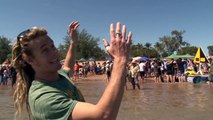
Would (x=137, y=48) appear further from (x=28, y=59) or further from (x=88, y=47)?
(x=28, y=59)

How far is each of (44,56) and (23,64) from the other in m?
→ 0.26

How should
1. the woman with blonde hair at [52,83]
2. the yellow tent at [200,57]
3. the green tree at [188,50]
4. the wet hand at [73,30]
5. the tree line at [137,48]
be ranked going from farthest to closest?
the green tree at [188,50] < the tree line at [137,48] < the yellow tent at [200,57] < the wet hand at [73,30] < the woman with blonde hair at [52,83]

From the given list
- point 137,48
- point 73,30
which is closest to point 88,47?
point 137,48

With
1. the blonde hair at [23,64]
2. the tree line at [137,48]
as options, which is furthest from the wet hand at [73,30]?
the tree line at [137,48]

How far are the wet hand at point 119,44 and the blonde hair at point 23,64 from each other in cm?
66

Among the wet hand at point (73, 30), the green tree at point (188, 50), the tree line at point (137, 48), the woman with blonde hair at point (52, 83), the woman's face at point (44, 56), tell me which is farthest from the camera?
the green tree at point (188, 50)

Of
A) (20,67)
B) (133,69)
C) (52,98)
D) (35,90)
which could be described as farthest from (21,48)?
(133,69)

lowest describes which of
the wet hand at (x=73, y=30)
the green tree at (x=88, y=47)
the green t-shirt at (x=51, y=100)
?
the green t-shirt at (x=51, y=100)

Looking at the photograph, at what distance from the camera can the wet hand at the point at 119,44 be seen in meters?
2.38

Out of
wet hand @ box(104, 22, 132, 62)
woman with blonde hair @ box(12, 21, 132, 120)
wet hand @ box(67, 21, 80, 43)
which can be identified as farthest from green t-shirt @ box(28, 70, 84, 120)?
wet hand @ box(67, 21, 80, 43)

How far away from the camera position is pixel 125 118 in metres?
9.58

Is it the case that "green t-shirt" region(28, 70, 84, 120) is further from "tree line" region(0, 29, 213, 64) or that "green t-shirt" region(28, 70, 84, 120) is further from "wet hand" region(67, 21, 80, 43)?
"tree line" region(0, 29, 213, 64)

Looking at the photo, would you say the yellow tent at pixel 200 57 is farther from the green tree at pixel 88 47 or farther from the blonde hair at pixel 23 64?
the green tree at pixel 88 47

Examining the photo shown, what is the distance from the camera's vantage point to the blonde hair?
2.77 metres
